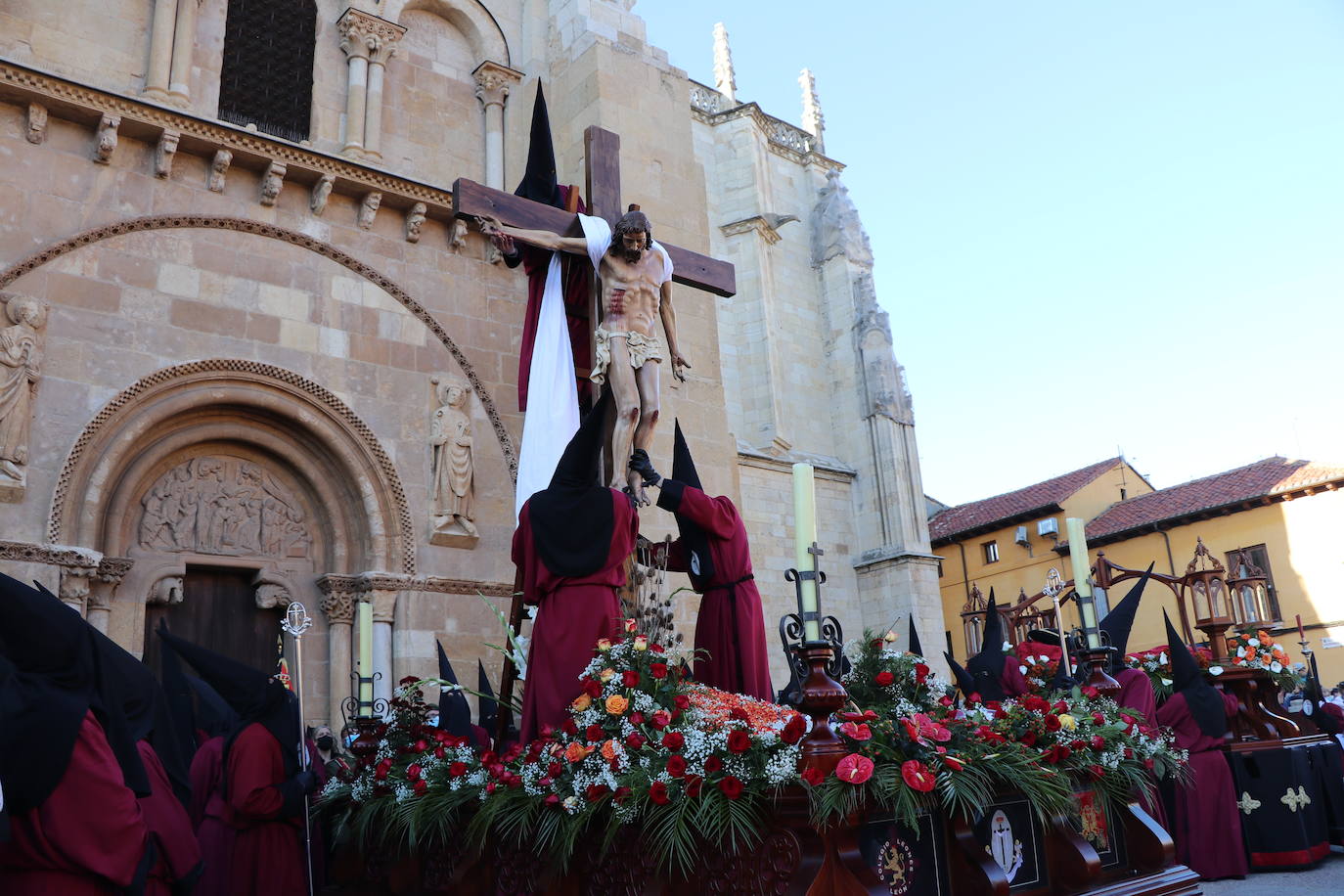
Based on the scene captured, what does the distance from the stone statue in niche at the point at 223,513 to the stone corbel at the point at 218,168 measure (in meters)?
2.55

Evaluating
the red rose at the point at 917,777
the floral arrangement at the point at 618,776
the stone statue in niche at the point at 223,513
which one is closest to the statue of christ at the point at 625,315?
the floral arrangement at the point at 618,776

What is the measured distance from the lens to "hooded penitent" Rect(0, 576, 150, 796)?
333cm

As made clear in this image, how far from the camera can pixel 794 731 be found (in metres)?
3.40

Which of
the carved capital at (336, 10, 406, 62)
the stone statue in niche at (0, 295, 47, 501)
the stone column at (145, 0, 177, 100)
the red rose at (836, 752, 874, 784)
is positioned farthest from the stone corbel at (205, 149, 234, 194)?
the red rose at (836, 752, 874, 784)

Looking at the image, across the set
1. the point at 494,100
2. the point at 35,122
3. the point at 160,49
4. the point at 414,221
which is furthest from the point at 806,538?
the point at 494,100

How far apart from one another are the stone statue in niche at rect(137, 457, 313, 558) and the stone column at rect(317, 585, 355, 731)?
512 millimetres

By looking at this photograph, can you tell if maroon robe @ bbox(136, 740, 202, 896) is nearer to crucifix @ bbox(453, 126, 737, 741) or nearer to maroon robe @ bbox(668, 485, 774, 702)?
Result: crucifix @ bbox(453, 126, 737, 741)

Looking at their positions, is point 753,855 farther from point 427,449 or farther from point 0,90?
point 0,90

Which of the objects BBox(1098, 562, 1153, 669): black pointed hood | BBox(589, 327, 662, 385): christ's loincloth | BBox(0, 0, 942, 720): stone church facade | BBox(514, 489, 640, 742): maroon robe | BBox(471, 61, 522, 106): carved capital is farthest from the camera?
BBox(471, 61, 522, 106): carved capital

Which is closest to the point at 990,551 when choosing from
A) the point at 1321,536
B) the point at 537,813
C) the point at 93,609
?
the point at 1321,536

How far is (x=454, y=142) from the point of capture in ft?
39.2

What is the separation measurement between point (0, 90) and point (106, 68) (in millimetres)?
1328

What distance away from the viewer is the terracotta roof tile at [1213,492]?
79.0 ft

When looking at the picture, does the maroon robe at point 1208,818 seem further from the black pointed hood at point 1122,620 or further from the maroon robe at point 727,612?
the maroon robe at point 727,612
